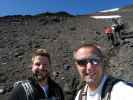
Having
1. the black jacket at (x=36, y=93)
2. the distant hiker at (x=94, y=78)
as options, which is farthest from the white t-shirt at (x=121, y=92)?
the black jacket at (x=36, y=93)

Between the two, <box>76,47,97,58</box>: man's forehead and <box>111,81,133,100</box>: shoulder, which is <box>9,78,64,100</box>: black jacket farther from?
<box>111,81,133,100</box>: shoulder

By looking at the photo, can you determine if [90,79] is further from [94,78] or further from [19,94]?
[19,94]

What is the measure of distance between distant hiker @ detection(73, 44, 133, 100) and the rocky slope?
386 inches

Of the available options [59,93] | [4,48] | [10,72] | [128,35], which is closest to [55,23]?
[4,48]

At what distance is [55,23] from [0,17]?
394 centimetres

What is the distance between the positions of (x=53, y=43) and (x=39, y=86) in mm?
17297

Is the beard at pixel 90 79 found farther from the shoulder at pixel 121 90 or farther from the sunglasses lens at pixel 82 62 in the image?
the shoulder at pixel 121 90

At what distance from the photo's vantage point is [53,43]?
21734mm

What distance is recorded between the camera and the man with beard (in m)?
4.36

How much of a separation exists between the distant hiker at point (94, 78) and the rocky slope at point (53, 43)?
9.80 metres

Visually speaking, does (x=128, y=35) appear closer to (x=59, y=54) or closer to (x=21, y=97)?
(x=59, y=54)

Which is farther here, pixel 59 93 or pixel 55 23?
pixel 55 23

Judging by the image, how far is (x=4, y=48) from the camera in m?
21.2

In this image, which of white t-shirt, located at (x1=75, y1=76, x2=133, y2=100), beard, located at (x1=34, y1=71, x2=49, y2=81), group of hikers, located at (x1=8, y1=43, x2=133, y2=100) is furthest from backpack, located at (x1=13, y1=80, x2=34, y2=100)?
white t-shirt, located at (x1=75, y1=76, x2=133, y2=100)
